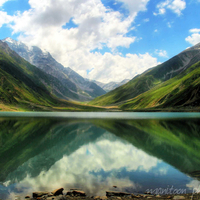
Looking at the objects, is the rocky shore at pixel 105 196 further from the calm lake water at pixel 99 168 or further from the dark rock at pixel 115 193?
the calm lake water at pixel 99 168

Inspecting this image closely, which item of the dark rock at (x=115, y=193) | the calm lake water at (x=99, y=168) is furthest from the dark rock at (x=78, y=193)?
the dark rock at (x=115, y=193)

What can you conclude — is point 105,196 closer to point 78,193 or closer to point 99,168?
point 78,193

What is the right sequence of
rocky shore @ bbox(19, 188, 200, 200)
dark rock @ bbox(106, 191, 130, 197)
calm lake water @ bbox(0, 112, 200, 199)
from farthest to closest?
calm lake water @ bbox(0, 112, 200, 199)
dark rock @ bbox(106, 191, 130, 197)
rocky shore @ bbox(19, 188, 200, 200)

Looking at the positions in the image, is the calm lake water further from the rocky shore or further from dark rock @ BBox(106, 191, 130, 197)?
the rocky shore

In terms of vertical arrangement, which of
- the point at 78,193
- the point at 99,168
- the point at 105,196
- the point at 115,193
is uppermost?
the point at 78,193

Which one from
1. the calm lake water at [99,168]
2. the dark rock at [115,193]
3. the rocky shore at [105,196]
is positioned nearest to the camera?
the rocky shore at [105,196]

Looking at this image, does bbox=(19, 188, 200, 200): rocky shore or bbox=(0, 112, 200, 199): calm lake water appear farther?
bbox=(0, 112, 200, 199): calm lake water

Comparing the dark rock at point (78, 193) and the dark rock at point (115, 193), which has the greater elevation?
the dark rock at point (78, 193)

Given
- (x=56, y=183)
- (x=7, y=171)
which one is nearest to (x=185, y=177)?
(x=56, y=183)

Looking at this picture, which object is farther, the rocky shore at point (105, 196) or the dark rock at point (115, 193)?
the dark rock at point (115, 193)

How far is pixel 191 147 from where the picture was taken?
3189cm

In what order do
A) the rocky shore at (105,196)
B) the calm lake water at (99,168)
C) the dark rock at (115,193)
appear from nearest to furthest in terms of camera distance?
the rocky shore at (105,196)
the dark rock at (115,193)
the calm lake water at (99,168)

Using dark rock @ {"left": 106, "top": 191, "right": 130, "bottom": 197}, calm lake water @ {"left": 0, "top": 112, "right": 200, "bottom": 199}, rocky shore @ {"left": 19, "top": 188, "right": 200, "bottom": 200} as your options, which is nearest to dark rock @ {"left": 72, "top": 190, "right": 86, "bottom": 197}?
rocky shore @ {"left": 19, "top": 188, "right": 200, "bottom": 200}

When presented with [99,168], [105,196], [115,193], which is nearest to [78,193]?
[105,196]
